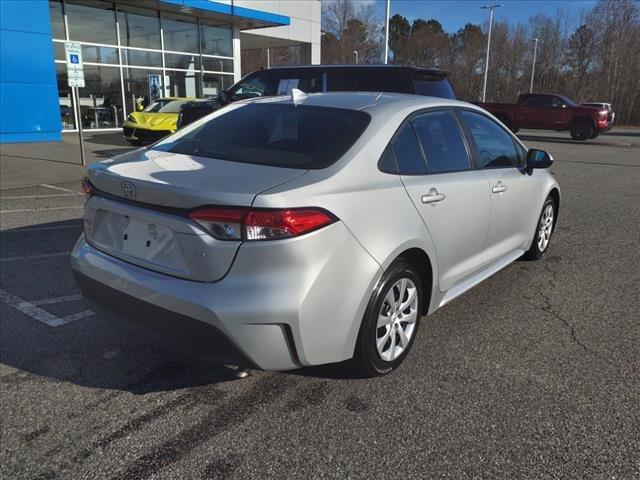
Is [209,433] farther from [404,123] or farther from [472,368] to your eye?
[404,123]

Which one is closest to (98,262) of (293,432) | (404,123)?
(293,432)

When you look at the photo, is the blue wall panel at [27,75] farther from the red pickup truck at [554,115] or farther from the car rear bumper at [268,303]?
the red pickup truck at [554,115]

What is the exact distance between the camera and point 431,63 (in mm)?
67625

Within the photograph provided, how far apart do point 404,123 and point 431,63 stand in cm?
6918

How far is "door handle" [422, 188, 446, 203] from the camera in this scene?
317cm

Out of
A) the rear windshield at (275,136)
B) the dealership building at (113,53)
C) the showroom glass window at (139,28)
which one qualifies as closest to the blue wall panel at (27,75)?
the dealership building at (113,53)

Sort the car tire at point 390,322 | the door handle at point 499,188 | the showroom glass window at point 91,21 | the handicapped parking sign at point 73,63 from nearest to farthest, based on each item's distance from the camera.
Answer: the car tire at point 390,322 < the door handle at point 499,188 < the handicapped parking sign at point 73,63 < the showroom glass window at point 91,21

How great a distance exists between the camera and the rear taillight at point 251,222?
7.84 ft

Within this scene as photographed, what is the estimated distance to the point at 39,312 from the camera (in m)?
3.97

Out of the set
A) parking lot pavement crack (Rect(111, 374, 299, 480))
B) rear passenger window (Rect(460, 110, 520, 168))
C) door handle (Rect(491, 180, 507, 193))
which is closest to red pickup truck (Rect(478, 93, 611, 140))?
rear passenger window (Rect(460, 110, 520, 168))

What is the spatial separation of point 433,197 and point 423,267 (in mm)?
428

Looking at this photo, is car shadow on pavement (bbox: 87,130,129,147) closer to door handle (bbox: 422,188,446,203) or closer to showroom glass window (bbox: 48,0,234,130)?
showroom glass window (bbox: 48,0,234,130)

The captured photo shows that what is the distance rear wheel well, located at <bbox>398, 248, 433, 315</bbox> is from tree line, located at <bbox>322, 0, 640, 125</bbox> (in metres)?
43.4

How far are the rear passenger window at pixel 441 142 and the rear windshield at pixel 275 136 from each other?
1.60ft
